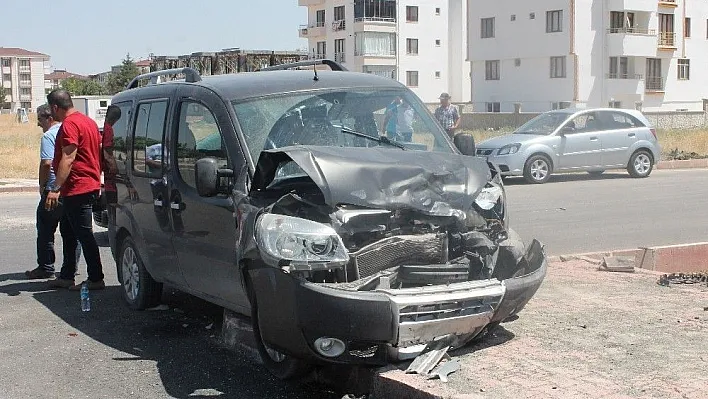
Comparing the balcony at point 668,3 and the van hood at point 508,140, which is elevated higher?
the balcony at point 668,3

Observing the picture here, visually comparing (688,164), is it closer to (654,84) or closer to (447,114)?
(447,114)

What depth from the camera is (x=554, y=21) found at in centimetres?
6550

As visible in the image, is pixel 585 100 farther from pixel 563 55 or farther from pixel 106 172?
pixel 106 172

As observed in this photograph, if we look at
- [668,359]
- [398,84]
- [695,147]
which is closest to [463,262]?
[668,359]

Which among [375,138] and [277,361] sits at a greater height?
[375,138]

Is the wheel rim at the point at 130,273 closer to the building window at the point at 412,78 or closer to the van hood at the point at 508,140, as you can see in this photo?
the van hood at the point at 508,140

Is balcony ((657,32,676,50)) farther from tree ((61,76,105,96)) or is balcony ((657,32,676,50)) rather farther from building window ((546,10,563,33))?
tree ((61,76,105,96))

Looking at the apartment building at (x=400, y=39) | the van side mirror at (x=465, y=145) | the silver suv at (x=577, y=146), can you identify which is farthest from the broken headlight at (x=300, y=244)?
the apartment building at (x=400, y=39)

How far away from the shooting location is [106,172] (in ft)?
29.8

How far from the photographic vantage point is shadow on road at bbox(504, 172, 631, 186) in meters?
21.7

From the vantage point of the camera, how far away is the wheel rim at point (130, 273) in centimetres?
855

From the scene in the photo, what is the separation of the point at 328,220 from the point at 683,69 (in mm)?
69460

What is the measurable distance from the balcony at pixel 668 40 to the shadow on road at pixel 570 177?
157 feet

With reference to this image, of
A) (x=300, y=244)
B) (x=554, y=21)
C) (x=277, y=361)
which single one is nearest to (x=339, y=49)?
(x=554, y=21)
